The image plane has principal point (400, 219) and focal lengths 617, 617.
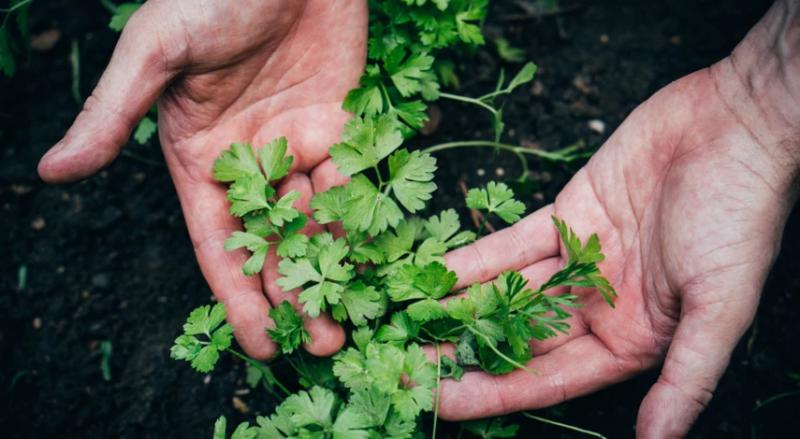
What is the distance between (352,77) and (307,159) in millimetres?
434

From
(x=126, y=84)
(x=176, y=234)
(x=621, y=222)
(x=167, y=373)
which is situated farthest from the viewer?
(x=176, y=234)

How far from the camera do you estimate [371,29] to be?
8.82 ft

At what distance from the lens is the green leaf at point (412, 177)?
228cm

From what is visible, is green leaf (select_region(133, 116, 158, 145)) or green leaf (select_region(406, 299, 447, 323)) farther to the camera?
green leaf (select_region(133, 116, 158, 145))

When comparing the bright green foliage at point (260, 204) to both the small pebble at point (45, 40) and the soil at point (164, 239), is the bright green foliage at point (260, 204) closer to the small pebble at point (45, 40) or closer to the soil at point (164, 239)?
the soil at point (164, 239)

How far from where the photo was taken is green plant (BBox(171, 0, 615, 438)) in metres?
2.09

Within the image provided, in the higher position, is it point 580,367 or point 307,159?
point 307,159

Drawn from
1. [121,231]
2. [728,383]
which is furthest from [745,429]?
[121,231]

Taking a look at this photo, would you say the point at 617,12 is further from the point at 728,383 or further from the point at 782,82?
the point at 728,383

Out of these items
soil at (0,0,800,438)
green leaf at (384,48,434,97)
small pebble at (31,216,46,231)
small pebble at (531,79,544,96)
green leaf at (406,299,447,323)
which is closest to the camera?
green leaf at (406,299,447,323)

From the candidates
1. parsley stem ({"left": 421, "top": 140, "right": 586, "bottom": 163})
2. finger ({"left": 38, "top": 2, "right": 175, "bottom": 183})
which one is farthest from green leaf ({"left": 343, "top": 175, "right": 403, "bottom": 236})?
finger ({"left": 38, "top": 2, "right": 175, "bottom": 183})

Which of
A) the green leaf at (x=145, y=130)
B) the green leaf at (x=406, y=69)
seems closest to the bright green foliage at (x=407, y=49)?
the green leaf at (x=406, y=69)

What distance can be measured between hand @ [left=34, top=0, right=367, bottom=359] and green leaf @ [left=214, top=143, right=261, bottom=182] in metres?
0.11

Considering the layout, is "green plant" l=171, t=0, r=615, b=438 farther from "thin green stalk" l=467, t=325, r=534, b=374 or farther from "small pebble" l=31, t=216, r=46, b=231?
"small pebble" l=31, t=216, r=46, b=231
